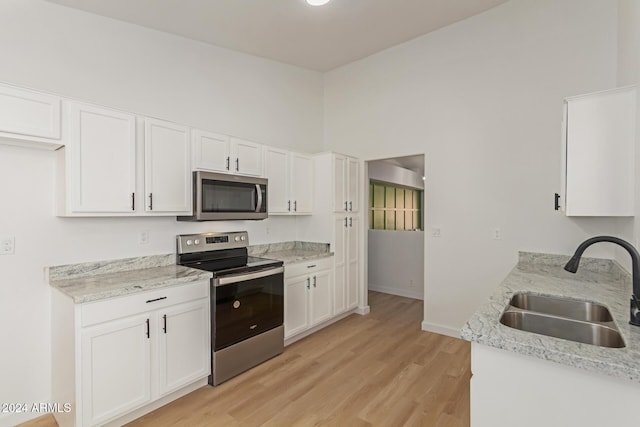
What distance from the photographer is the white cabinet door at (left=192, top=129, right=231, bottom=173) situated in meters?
2.81

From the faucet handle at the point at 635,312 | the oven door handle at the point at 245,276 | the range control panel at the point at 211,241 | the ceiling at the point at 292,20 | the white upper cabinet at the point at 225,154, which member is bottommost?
the oven door handle at the point at 245,276

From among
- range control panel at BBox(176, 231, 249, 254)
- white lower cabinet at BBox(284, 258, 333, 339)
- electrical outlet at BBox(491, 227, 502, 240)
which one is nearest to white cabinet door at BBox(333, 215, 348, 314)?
white lower cabinet at BBox(284, 258, 333, 339)

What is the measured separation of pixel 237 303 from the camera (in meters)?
2.66

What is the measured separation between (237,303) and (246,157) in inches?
56.9

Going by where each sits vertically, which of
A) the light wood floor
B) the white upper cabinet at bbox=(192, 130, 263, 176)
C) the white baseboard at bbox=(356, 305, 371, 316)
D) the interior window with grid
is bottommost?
the light wood floor

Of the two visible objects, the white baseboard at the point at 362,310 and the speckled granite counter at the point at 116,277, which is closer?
the speckled granite counter at the point at 116,277

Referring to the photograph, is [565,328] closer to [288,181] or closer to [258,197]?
[258,197]

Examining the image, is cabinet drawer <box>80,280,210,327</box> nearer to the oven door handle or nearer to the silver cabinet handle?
the oven door handle

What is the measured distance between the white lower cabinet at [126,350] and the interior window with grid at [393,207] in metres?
4.68

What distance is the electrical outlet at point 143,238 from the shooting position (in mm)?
2726

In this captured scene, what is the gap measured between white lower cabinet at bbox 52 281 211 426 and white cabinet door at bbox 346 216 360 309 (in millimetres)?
2057

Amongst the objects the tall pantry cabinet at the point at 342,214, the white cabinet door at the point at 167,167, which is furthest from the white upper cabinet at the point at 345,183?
the white cabinet door at the point at 167,167

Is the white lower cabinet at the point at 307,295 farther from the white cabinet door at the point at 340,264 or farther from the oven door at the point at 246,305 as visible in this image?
the oven door at the point at 246,305

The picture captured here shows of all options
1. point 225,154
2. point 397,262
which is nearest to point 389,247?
point 397,262
